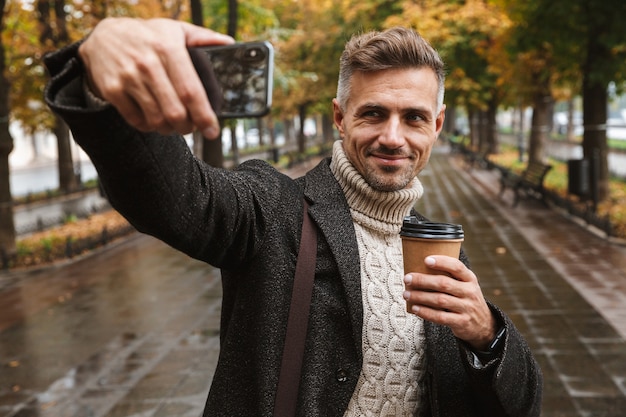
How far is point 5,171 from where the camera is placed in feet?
36.0

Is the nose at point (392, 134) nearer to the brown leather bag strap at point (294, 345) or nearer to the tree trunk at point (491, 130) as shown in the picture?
the brown leather bag strap at point (294, 345)

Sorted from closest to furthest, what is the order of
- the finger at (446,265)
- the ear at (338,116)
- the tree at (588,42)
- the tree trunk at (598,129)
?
the finger at (446,265) → the ear at (338,116) → the tree at (588,42) → the tree trunk at (598,129)

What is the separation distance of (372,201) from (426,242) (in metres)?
0.37

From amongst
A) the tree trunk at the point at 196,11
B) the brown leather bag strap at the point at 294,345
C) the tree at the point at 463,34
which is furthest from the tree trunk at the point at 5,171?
the brown leather bag strap at the point at 294,345

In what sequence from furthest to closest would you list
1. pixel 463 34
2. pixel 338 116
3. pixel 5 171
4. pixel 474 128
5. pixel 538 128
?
pixel 474 128, pixel 538 128, pixel 463 34, pixel 5 171, pixel 338 116

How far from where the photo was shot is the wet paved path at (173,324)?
17.1 feet

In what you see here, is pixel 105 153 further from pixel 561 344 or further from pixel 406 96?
pixel 561 344

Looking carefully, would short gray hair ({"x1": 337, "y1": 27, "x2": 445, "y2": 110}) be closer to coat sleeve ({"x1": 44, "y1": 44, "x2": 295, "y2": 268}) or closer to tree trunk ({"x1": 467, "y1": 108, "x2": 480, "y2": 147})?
coat sleeve ({"x1": 44, "y1": 44, "x2": 295, "y2": 268})

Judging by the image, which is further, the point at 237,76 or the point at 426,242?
the point at 426,242

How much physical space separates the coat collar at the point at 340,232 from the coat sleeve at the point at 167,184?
12 cm

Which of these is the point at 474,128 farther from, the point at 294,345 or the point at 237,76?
the point at 237,76

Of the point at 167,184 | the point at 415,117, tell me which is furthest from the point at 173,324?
the point at 167,184

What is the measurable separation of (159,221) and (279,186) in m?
0.48

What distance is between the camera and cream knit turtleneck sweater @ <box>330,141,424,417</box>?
1719 mm
